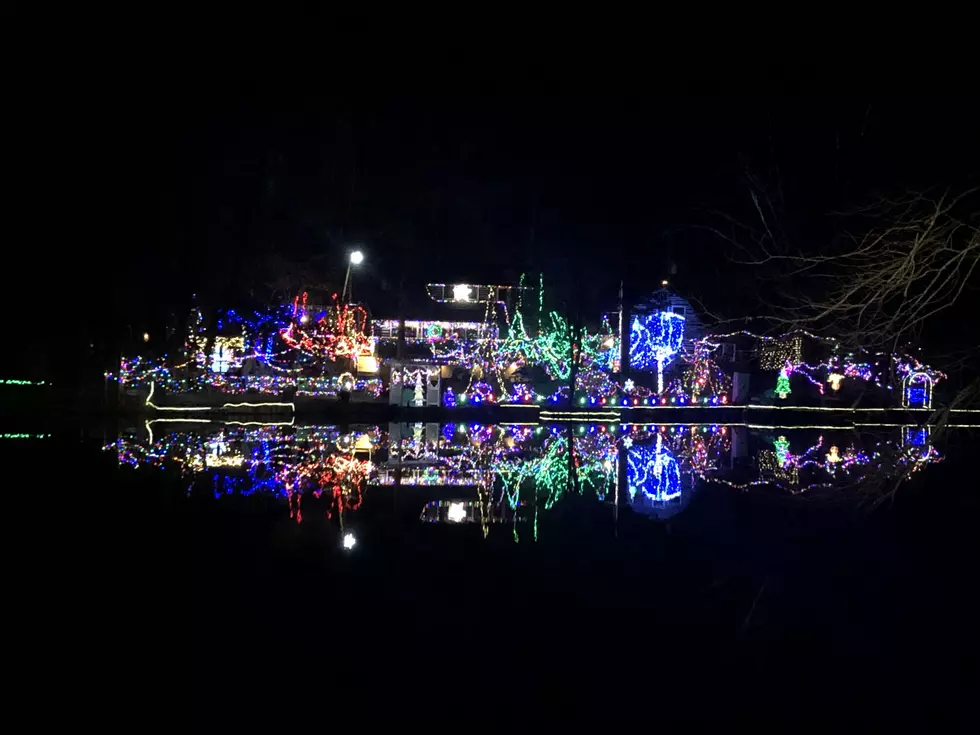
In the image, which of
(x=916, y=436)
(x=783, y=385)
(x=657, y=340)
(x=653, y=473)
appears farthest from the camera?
(x=657, y=340)

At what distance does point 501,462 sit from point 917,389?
30.2 meters

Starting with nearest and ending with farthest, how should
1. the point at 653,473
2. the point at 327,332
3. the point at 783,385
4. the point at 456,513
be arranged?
the point at 456,513
the point at 653,473
the point at 327,332
the point at 783,385

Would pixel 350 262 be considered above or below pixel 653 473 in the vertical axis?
above

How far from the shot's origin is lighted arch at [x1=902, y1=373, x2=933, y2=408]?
40.2 meters

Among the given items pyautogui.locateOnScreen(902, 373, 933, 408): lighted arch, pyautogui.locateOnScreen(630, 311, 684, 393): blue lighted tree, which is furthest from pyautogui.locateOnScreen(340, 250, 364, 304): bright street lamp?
pyautogui.locateOnScreen(902, 373, 933, 408): lighted arch

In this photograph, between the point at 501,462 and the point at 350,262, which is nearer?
the point at 501,462

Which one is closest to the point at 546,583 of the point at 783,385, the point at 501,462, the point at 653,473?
the point at 653,473

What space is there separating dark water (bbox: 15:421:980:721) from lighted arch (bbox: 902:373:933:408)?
2571 centimetres

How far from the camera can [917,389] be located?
40.9 meters

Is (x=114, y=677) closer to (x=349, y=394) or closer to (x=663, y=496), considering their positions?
(x=663, y=496)

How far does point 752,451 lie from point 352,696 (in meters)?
18.0

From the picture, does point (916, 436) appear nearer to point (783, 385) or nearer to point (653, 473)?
point (783, 385)

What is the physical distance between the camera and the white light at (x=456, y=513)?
11.0 m

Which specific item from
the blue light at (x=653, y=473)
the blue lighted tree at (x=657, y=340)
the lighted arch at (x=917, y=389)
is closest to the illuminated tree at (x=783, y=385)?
the blue lighted tree at (x=657, y=340)
